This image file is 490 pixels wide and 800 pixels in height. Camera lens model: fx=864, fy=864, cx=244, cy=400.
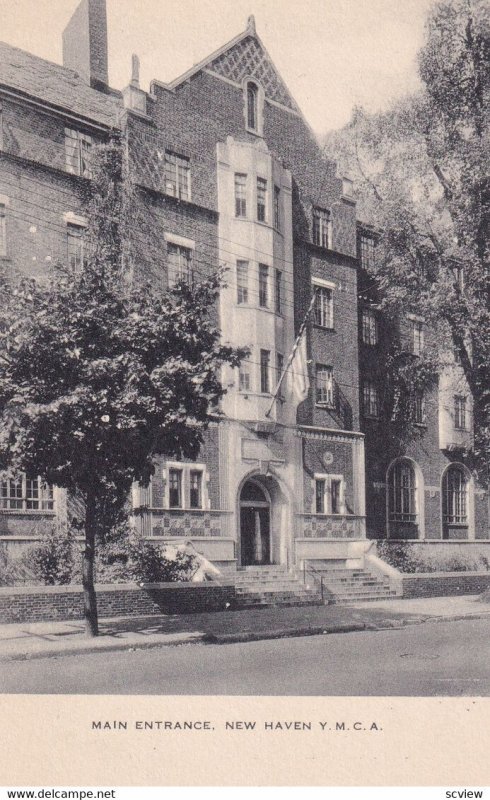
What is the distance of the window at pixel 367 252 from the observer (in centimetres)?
3628

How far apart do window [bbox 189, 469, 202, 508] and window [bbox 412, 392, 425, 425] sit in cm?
1241

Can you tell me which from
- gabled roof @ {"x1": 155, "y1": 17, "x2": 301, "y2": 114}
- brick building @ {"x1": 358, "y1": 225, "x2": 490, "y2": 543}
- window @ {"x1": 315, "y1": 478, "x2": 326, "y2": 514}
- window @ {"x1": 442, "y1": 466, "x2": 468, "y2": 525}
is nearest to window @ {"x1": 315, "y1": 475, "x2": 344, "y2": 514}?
window @ {"x1": 315, "y1": 478, "x2": 326, "y2": 514}

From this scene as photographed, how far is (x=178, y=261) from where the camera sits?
28.5m

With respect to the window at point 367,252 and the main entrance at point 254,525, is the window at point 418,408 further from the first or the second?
the main entrance at point 254,525

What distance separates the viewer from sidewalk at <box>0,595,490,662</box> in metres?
15.7

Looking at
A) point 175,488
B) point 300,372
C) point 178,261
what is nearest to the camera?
point 175,488

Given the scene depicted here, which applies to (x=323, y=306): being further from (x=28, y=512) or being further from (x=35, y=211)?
(x=28, y=512)

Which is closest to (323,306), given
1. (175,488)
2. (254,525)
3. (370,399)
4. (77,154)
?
(370,399)

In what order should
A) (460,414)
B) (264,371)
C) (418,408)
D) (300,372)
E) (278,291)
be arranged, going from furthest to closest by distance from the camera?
(460,414), (418,408), (278,291), (264,371), (300,372)

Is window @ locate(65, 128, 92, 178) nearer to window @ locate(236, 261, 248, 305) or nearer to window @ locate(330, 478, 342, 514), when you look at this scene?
window @ locate(236, 261, 248, 305)

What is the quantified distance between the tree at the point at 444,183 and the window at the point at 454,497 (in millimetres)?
11331

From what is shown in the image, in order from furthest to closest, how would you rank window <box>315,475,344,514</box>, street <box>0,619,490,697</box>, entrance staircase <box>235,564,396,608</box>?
1. window <box>315,475,344,514</box>
2. entrance staircase <box>235,564,396,608</box>
3. street <box>0,619,490,697</box>

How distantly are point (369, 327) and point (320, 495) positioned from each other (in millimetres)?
8417

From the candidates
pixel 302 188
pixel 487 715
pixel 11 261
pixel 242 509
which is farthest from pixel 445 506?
pixel 487 715
